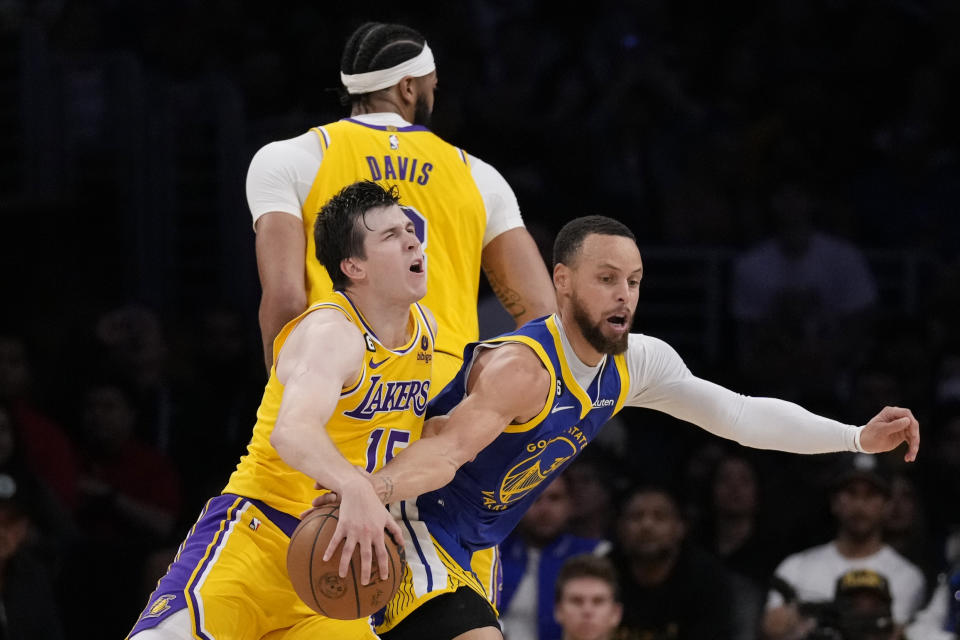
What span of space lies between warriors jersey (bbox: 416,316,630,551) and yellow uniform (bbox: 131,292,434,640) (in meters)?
0.25

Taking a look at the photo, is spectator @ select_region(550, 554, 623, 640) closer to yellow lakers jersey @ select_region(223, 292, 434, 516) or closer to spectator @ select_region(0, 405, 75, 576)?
yellow lakers jersey @ select_region(223, 292, 434, 516)

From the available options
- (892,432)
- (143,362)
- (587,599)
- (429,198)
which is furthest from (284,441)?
(143,362)

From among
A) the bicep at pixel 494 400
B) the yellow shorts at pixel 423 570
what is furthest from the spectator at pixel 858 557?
the bicep at pixel 494 400

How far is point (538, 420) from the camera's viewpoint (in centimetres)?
447

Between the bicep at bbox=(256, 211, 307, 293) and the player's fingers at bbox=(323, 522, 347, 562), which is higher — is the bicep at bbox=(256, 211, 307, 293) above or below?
above

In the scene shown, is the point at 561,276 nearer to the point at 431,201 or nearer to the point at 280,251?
the point at 431,201

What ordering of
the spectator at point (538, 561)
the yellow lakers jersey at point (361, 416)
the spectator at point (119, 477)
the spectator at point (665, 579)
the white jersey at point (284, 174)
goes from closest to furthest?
the yellow lakers jersey at point (361, 416) < the white jersey at point (284, 174) < the spectator at point (665, 579) < the spectator at point (538, 561) < the spectator at point (119, 477)

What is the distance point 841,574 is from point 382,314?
10.6 feet

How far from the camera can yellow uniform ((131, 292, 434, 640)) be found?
4.20 meters

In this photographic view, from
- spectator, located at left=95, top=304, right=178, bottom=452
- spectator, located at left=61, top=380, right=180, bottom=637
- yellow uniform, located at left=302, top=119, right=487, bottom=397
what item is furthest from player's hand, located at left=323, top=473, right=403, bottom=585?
spectator, located at left=95, top=304, right=178, bottom=452

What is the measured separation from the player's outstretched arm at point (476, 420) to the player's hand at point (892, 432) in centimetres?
99

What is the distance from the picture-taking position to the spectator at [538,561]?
689 centimetres

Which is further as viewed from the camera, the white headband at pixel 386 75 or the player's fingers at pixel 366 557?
the white headband at pixel 386 75

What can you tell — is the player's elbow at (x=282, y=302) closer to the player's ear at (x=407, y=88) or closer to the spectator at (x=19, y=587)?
the player's ear at (x=407, y=88)
